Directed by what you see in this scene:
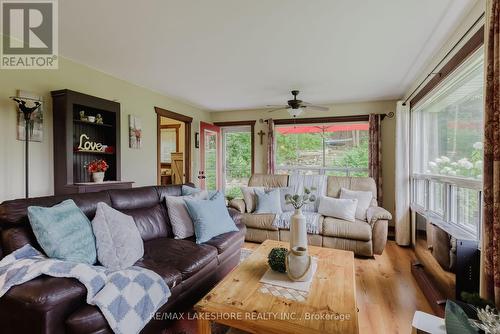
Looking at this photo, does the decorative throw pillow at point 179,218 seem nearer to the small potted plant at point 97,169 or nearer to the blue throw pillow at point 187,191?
the blue throw pillow at point 187,191

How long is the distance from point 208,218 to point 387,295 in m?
1.85

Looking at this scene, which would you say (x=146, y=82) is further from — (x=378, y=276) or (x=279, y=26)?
(x=378, y=276)

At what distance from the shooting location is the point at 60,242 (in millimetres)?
1596

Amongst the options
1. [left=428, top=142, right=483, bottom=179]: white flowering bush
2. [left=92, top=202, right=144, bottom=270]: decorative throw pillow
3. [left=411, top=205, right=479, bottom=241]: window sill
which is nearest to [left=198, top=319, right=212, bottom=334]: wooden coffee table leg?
[left=92, top=202, right=144, bottom=270]: decorative throw pillow

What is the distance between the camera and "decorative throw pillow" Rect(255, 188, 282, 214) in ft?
12.7

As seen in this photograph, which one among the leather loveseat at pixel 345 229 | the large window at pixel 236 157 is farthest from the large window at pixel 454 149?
the large window at pixel 236 157

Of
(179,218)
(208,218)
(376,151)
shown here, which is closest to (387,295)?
(208,218)

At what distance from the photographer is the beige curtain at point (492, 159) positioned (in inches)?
53.3

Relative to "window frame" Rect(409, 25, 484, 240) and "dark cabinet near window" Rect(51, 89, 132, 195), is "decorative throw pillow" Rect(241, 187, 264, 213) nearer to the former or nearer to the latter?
"dark cabinet near window" Rect(51, 89, 132, 195)

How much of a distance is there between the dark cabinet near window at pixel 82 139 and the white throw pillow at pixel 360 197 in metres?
3.12

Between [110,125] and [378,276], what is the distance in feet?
12.1

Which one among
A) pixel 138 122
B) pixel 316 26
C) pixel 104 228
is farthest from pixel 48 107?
pixel 316 26

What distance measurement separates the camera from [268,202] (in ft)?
12.9

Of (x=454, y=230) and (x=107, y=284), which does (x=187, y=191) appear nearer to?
(x=107, y=284)
